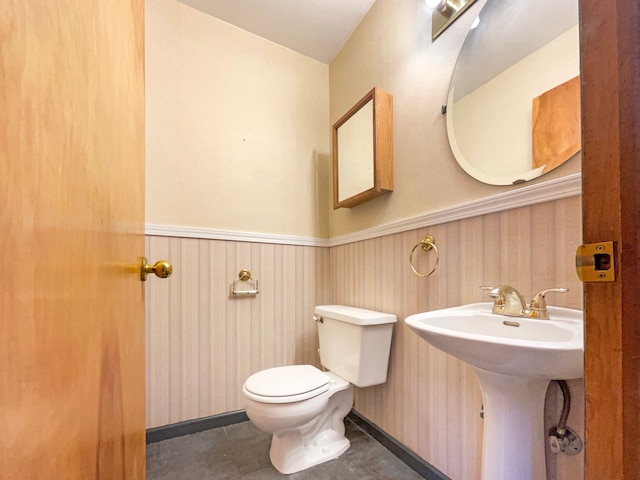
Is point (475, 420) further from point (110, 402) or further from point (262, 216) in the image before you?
point (262, 216)

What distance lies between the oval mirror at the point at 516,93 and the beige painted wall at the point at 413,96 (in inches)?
2.0

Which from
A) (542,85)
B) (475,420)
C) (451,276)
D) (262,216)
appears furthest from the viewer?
(262,216)

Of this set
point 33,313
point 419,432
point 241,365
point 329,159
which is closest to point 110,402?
point 33,313

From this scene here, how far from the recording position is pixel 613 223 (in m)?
0.33

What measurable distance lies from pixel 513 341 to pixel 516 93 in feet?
2.89

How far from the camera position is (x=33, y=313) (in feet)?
0.83

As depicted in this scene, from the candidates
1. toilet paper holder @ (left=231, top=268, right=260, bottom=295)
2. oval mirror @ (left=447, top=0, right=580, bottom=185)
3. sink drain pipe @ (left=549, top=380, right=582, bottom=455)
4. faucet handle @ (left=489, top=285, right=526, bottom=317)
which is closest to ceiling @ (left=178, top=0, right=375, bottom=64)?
oval mirror @ (left=447, top=0, right=580, bottom=185)

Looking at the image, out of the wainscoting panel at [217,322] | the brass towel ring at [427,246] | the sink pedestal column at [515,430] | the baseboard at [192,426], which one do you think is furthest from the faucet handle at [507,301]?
the baseboard at [192,426]

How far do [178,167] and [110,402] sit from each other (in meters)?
1.48

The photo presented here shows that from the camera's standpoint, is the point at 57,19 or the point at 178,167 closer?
the point at 57,19

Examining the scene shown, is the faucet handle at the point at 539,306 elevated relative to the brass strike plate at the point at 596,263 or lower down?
lower down

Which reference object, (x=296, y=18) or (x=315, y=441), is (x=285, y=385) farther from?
(x=296, y=18)

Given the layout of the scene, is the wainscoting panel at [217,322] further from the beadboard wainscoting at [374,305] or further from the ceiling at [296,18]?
the ceiling at [296,18]

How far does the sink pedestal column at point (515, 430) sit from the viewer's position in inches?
31.6
